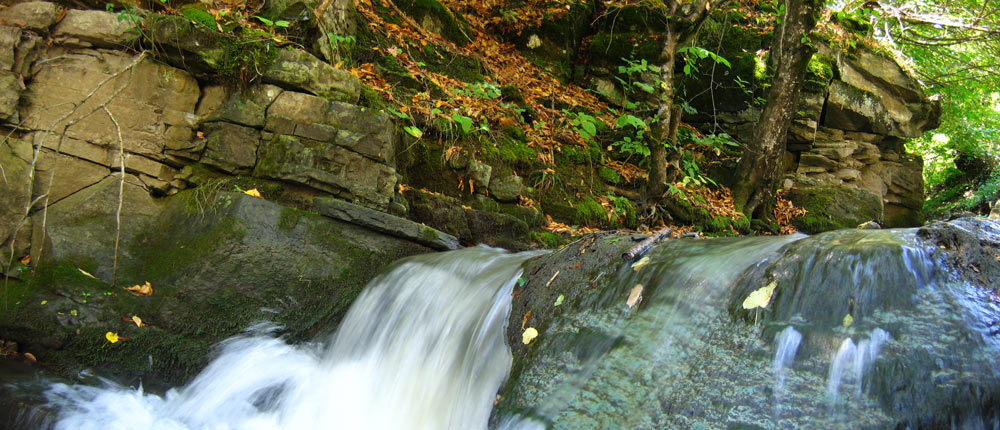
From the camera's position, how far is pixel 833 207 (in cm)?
827

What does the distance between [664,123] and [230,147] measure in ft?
16.1

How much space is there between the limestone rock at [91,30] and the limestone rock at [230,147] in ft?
3.23

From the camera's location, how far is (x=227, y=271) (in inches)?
168

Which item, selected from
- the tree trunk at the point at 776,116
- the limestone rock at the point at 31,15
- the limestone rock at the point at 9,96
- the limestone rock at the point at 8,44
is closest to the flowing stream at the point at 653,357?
the limestone rock at the point at 9,96

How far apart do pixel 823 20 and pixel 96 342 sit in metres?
10.2

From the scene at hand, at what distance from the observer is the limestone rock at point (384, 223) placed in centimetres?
471

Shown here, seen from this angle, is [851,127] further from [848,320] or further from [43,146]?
[43,146]

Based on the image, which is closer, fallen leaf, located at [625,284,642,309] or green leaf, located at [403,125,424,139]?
fallen leaf, located at [625,284,642,309]

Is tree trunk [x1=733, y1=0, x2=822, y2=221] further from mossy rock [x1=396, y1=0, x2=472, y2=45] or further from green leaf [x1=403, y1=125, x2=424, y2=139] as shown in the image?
green leaf [x1=403, y1=125, x2=424, y2=139]

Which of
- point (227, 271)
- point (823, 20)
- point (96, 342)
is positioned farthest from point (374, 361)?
point (823, 20)

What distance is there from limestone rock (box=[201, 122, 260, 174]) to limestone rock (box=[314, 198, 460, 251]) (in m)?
0.72

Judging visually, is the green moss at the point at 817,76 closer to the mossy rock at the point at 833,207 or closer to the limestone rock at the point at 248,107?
the mossy rock at the point at 833,207

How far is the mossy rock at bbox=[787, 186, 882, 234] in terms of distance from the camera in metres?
8.11

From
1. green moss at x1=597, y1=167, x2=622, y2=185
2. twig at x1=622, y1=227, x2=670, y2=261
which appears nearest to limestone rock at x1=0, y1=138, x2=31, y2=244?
twig at x1=622, y1=227, x2=670, y2=261
